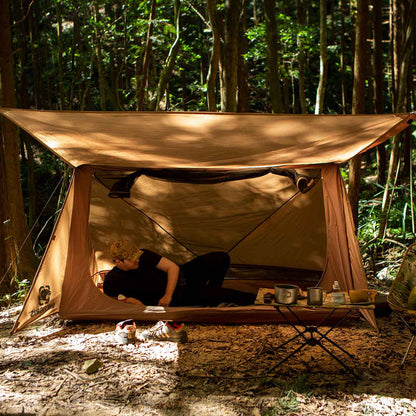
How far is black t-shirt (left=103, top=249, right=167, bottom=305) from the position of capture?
3697 millimetres

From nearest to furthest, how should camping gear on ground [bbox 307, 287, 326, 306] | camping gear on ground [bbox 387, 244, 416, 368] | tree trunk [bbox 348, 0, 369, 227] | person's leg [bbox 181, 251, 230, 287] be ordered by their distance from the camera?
camping gear on ground [bbox 307, 287, 326, 306] < camping gear on ground [bbox 387, 244, 416, 368] < person's leg [bbox 181, 251, 230, 287] < tree trunk [bbox 348, 0, 369, 227]

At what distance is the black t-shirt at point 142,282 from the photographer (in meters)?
3.70

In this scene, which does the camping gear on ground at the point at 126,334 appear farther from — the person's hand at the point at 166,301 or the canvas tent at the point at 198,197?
the person's hand at the point at 166,301

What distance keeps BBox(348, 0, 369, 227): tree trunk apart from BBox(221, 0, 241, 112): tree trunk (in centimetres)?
130

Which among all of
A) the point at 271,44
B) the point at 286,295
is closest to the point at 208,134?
the point at 286,295

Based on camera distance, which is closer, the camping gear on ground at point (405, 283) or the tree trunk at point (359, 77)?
the camping gear on ground at point (405, 283)

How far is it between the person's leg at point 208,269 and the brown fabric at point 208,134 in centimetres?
95

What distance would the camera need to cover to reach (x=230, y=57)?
503cm

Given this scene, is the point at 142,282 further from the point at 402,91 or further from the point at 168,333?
the point at 402,91

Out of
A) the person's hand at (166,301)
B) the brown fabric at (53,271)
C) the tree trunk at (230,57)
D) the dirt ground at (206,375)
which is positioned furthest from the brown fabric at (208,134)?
the tree trunk at (230,57)

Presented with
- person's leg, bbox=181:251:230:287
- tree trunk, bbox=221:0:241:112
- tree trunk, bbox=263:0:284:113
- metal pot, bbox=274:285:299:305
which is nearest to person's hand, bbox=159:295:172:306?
person's leg, bbox=181:251:230:287

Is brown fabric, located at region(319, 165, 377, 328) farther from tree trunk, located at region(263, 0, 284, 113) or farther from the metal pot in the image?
tree trunk, located at region(263, 0, 284, 113)

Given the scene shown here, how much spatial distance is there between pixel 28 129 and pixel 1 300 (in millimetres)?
2278

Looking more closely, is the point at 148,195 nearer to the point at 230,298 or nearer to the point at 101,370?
the point at 230,298
